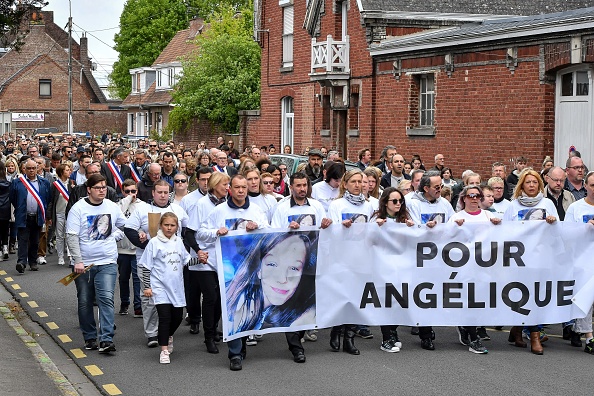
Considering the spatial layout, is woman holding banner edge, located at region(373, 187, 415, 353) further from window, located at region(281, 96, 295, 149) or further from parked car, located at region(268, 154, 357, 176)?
window, located at region(281, 96, 295, 149)

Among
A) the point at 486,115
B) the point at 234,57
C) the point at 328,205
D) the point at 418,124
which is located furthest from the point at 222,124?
the point at 328,205

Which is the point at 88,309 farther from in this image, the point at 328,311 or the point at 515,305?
the point at 515,305

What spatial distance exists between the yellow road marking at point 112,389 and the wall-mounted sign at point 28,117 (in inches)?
2883

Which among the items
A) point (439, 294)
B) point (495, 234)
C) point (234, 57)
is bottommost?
point (439, 294)

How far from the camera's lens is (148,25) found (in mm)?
77750

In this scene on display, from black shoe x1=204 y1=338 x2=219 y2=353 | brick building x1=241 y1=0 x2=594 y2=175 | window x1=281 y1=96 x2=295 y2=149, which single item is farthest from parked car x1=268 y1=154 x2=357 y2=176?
window x1=281 y1=96 x2=295 y2=149

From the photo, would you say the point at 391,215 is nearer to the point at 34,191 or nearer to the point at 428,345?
the point at 428,345

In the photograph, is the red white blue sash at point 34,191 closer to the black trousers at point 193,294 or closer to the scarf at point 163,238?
the black trousers at point 193,294

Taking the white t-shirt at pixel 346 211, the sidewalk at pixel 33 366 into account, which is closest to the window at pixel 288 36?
the sidewalk at pixel 33 366

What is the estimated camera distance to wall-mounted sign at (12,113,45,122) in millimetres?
79125

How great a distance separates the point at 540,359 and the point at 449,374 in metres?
1.25

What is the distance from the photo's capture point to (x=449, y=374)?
30.1ft

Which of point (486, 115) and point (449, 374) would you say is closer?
point (449, 374)

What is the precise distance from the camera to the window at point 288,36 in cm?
3528
